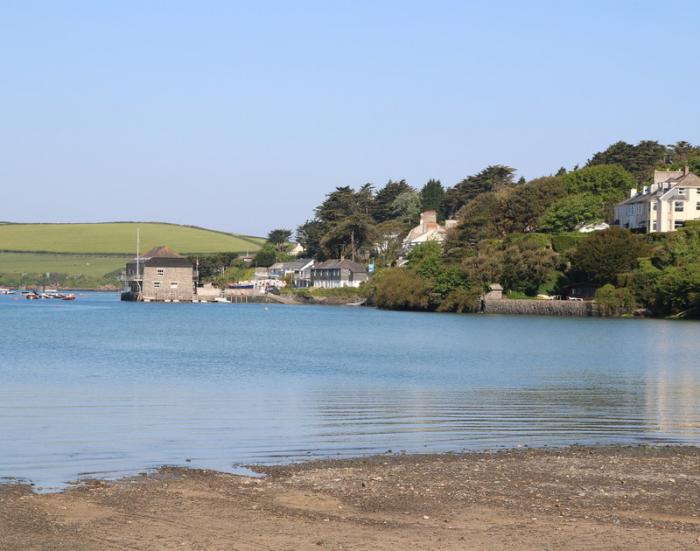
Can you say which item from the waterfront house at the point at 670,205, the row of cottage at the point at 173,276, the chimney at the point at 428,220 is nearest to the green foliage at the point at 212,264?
the row of cottage at the point at 173,276

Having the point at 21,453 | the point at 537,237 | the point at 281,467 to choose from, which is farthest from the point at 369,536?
the point at 537,237

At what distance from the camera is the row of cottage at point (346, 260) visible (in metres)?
103

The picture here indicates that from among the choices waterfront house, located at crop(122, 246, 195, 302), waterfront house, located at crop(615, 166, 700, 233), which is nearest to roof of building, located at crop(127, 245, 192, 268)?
waterfront house, located at crop(122, 246, 195, 302)

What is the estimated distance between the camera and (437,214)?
174000 millimetres

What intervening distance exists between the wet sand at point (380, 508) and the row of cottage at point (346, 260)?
8886 cm

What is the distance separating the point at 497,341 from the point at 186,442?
133 ft

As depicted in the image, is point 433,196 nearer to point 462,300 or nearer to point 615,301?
point 462,300

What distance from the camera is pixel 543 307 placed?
96.8 metres

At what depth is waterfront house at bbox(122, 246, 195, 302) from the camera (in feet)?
480

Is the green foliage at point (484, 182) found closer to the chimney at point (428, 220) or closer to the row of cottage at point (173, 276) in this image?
the chimney at point (428, 220)

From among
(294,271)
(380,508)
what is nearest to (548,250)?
(294,271)

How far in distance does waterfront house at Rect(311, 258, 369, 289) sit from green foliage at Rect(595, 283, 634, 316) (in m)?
55.0

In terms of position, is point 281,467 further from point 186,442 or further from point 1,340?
point 1,340

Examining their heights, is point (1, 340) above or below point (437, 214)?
below
